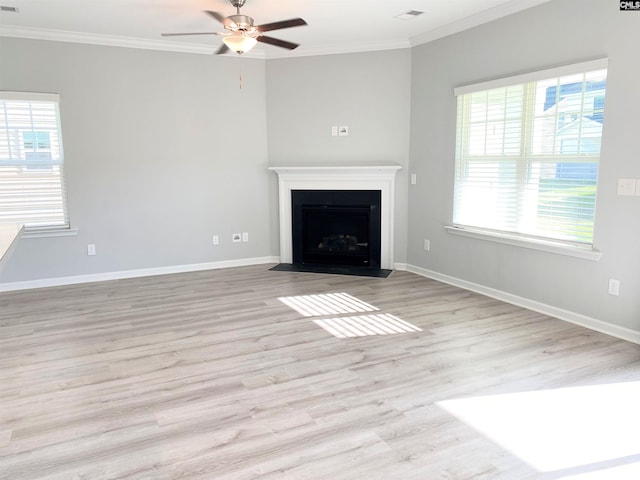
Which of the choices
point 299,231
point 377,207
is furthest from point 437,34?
point 299,231

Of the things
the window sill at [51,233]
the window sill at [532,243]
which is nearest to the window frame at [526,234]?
the window sill at [532,243]

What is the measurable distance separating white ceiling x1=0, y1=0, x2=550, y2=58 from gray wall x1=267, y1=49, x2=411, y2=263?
253 millimetres

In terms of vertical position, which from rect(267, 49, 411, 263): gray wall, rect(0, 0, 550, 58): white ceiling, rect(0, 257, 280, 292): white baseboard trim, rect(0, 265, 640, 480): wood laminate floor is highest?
rect(0, 0, 550, 58): white ceiling

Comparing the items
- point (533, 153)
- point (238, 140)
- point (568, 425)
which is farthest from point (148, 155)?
point (568, 425)

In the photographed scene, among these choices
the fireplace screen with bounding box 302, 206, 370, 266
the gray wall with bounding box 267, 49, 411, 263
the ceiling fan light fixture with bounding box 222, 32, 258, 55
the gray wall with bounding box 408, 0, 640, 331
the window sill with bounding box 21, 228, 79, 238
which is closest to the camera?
the gray wall with bounding box 408, 0, 640, 331

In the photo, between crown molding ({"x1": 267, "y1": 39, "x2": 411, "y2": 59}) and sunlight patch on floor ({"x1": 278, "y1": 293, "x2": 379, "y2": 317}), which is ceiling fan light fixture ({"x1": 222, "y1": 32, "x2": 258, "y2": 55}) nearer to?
crown molding ({"x1": 267, "y1": 39, "x2": 411, "y2": 59})

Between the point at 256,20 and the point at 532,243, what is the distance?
3.38 meters

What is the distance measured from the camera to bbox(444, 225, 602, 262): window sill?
377cm

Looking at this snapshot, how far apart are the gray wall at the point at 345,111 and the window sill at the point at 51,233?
99.8 inches

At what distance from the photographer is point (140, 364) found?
3230 mm

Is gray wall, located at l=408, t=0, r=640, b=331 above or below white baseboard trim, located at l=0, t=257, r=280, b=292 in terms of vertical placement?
above

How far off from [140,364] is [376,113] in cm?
394

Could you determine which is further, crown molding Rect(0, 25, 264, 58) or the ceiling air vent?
crown molding Rect(0, 25, 264, 58)

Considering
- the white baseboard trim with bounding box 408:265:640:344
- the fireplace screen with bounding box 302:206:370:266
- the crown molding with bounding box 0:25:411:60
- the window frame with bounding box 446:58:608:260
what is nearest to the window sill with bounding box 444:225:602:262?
the window frame with bounding box 446:58:608:260
